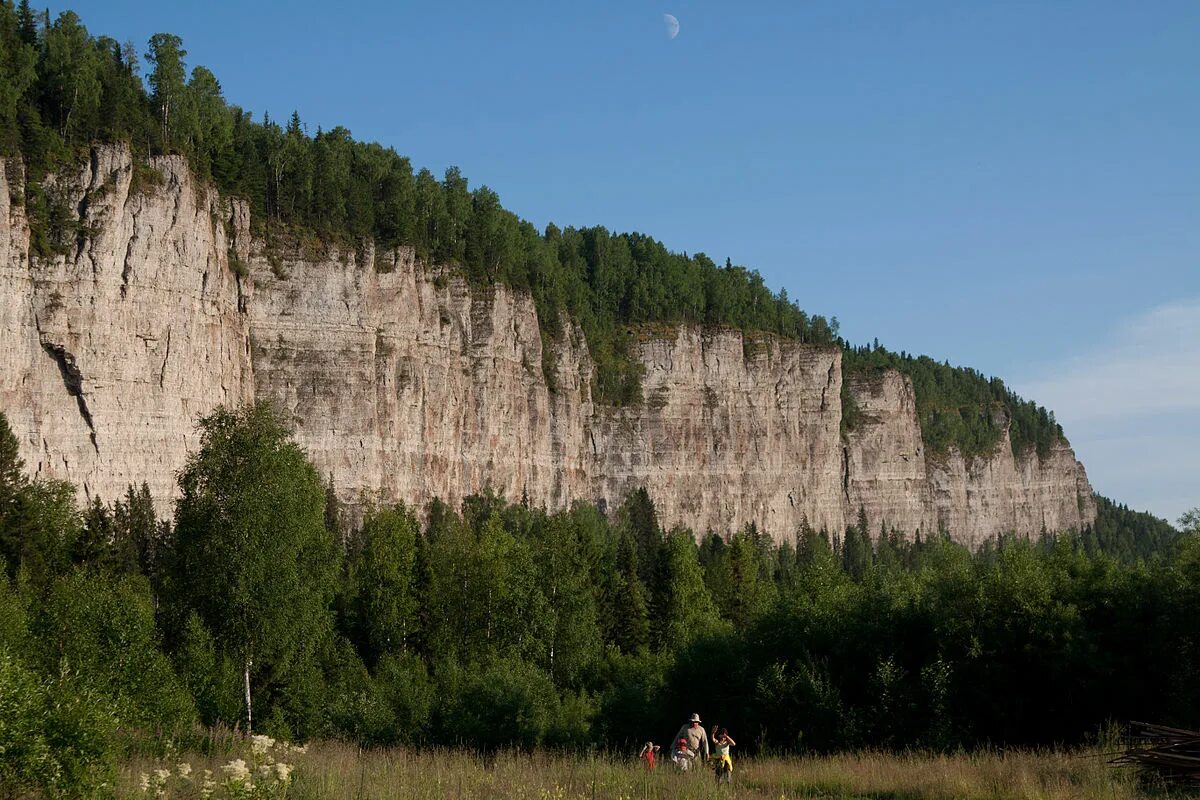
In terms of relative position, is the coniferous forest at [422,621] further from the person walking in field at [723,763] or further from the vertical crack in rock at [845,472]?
the vertical crack in rock at [845,472]

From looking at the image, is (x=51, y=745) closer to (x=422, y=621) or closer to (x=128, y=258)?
(x=422, y=621)

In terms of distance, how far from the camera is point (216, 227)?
2436 inches

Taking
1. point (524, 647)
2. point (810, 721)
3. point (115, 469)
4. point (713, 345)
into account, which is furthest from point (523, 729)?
point (713, 345)

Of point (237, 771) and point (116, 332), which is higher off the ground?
point (116, 332)

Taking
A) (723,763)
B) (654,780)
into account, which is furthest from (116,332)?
(654,780)

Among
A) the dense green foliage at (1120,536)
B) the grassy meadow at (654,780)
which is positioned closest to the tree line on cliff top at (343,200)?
the dense green foliage at (1120,536)

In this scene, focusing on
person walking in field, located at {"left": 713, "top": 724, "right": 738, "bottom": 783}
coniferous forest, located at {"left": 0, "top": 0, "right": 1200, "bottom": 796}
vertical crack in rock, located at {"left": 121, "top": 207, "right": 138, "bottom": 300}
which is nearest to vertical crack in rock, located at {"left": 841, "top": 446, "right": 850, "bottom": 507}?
coniferous forest, located at {"left": 0, "top": 0, "right": 1200, "bottom": 796}

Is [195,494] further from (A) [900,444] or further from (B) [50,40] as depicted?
(A) [900,444]

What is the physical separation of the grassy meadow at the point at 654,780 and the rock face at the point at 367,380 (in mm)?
36023

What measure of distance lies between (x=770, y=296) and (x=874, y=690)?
356 ft

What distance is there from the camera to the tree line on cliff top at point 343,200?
5622 cm

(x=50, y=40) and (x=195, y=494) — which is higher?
(x=50, y=40)

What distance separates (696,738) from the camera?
1852cm

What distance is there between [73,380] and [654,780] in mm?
41879
